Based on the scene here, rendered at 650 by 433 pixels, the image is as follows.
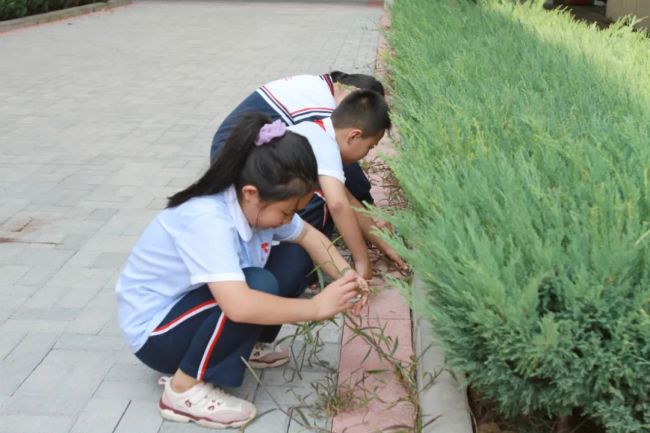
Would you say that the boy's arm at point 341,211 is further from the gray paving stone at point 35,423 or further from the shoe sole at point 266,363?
the gray paving stone at point 35,423

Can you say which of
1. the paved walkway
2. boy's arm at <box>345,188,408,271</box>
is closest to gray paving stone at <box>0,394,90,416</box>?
the paved walkway

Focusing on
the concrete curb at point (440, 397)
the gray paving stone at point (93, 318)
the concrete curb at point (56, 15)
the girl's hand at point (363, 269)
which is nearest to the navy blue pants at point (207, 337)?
the concrete curb at point (440, 397)

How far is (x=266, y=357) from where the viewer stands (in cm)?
300

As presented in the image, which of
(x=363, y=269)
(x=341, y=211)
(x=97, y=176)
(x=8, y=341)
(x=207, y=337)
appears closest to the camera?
(x=207, y=337)

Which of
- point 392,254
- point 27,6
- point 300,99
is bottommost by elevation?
point 27,6

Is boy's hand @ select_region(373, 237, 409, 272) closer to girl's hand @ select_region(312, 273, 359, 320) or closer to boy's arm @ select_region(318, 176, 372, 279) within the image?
boy's arm @ select_region(318, 176, 372, 279)

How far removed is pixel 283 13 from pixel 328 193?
14.4 metres

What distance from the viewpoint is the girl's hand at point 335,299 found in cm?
257

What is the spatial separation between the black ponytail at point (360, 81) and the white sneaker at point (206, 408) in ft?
5.86

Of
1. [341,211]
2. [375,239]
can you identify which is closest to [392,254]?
[375,239]

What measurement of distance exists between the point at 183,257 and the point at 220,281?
0.52 ft

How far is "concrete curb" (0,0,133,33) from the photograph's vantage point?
44.0 feet

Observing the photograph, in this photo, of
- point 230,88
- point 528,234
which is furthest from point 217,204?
point 230,88

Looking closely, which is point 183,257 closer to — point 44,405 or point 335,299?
point 335,299
